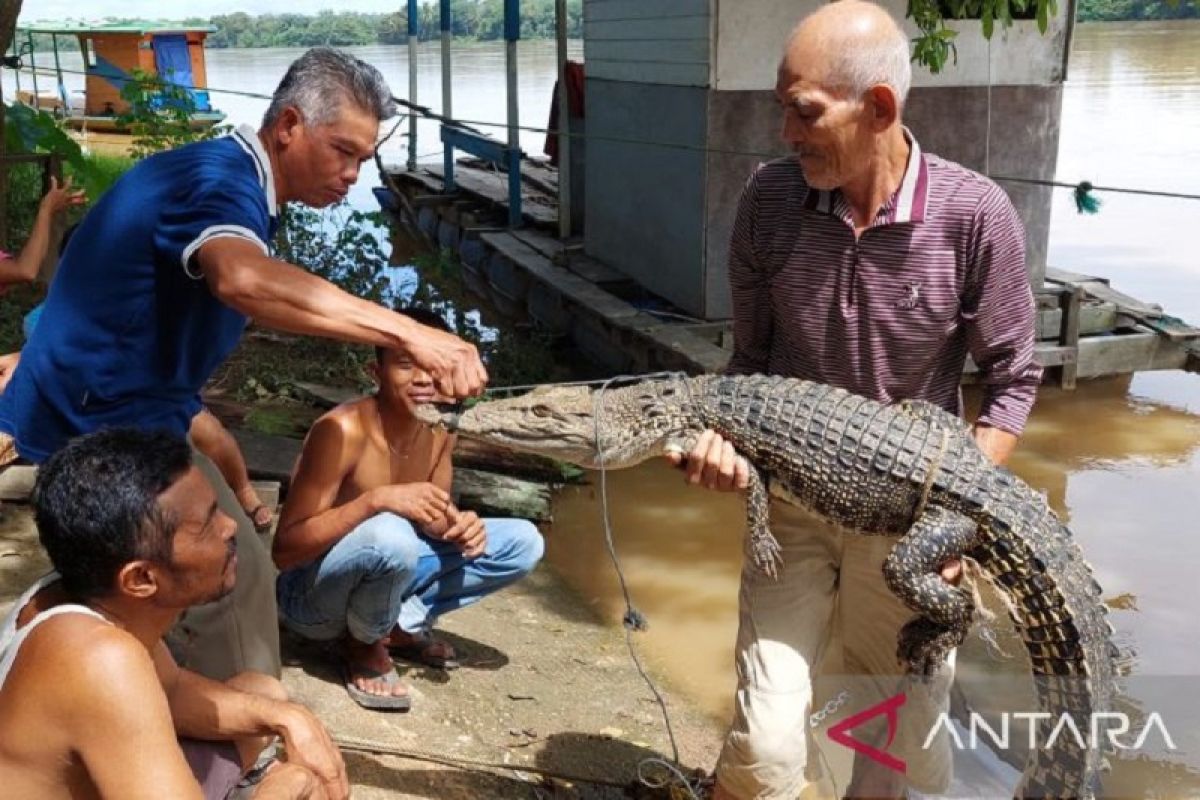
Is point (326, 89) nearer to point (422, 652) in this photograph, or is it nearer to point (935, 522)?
point (935, 522)

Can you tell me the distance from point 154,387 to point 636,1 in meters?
6.12

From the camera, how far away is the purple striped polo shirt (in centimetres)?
259

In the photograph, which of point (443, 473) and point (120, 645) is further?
point (443, 473)

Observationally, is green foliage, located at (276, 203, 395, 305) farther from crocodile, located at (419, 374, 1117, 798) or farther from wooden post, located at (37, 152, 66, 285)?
crocodile, located at (419, 374, 1117, 798)

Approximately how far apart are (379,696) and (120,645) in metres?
1.81

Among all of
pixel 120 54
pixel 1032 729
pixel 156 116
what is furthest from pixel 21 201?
pixel 120 54

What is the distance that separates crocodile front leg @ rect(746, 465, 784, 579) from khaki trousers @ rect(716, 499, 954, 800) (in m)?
0.06

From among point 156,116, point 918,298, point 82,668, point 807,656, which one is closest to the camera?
point 82,668

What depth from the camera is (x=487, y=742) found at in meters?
3.59

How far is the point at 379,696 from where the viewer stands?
357cm

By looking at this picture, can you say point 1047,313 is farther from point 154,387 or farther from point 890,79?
point 154,387

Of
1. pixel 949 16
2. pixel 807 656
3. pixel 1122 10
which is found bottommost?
pixel 807 656

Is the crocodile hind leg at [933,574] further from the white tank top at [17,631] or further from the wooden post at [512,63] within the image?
the wooden post at [512,63]

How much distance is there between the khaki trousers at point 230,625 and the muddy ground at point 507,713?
24.5 inches
